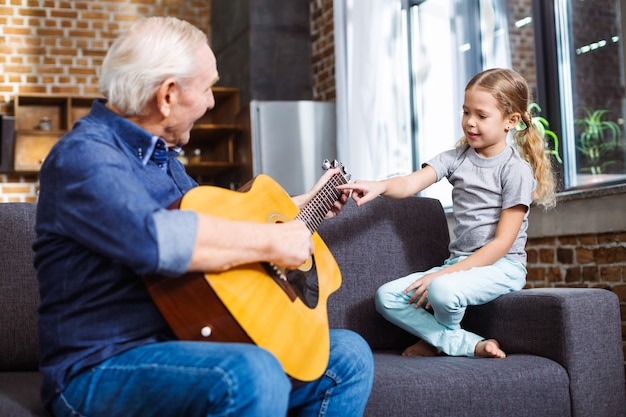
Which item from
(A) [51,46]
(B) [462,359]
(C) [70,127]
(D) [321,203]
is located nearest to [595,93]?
(B) [462,359]

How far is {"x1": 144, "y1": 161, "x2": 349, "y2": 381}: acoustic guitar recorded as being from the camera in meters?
1.43

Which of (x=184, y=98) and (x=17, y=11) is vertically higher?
(x=17, y=11)

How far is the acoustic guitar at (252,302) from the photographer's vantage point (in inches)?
56.2

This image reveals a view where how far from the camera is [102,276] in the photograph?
4.73 feet

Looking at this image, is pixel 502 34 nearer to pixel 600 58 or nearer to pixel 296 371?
pixel 600 58

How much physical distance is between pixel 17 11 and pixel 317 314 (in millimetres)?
5758

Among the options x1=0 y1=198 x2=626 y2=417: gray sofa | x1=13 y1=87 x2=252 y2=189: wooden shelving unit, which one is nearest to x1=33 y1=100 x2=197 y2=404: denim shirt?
x1=0 y1=198 x2=626 y2=417: gray sofa

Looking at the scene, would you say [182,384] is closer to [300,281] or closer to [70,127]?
[300,281]

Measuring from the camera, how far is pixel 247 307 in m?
1.47

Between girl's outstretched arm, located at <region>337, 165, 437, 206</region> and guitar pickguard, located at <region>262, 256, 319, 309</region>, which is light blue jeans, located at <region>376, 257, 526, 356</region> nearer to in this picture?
girl's outstretched arm, located at <region>337, 165, 437, 206</region>

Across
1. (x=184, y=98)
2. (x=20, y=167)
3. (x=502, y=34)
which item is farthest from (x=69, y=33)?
(x=184, y=98)

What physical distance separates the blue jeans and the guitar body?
0.06m

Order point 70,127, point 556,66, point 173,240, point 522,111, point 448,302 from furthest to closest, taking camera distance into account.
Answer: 1. point 70,127
2. point 556,66
3. point 522,111
4. point 448,302
5. point 173,240

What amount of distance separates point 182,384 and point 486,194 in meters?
1.43
